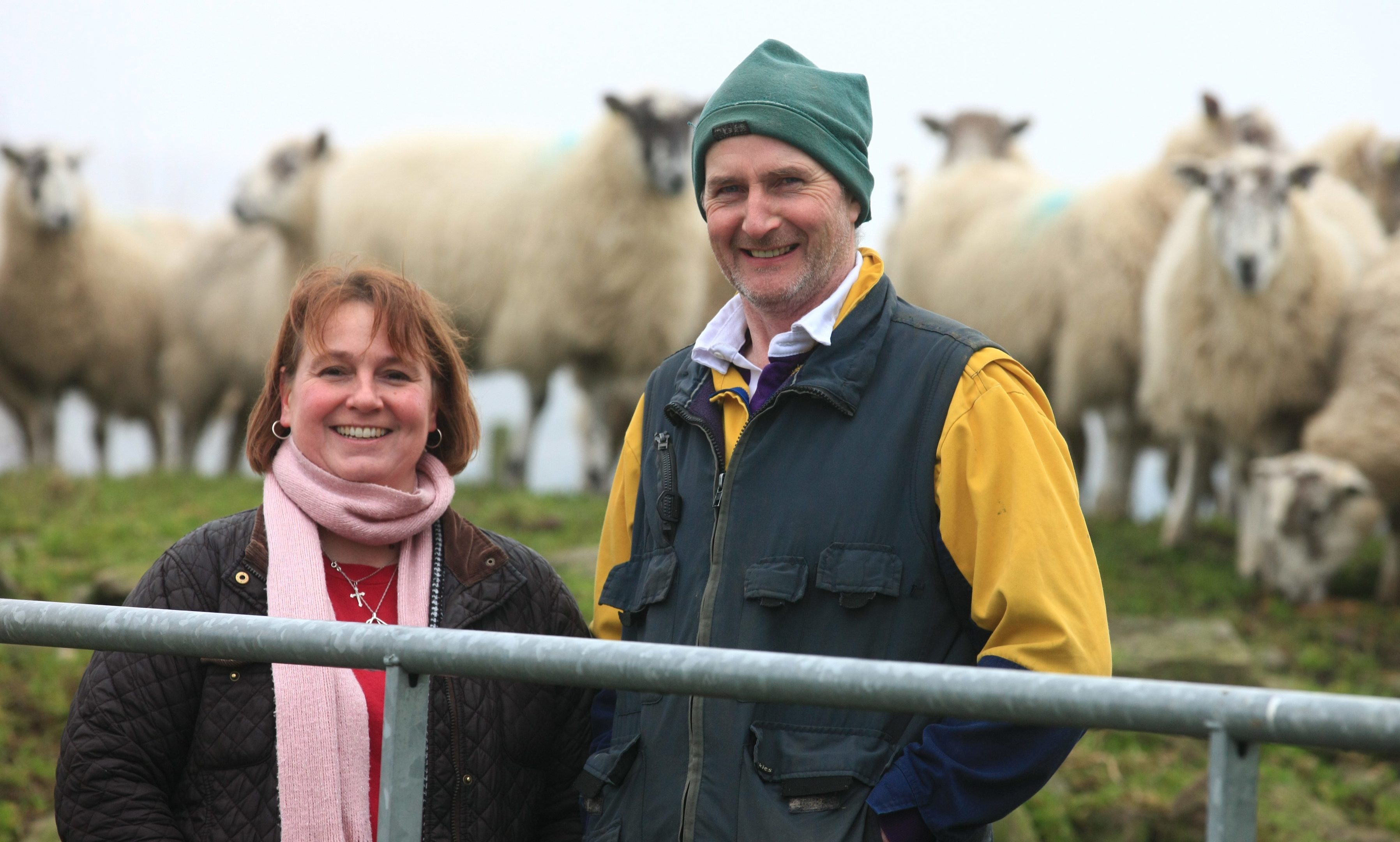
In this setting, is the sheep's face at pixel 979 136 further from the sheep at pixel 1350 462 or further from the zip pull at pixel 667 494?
the zip pull at pixel 667 494

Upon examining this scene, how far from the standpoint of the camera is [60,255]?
40.8 feet

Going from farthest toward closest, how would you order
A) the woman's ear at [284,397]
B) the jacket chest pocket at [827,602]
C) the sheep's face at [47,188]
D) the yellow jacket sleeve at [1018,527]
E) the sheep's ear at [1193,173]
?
the sheep's face at [47,188]
the sheep's ear at [1193,173]
the woman's ear at [284,397]
the jacket chest pocket at [827,602]
the yellow jacket sleeve at [1018,527]

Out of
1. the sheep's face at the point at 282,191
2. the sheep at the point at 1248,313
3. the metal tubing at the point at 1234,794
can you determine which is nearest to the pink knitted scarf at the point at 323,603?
the metal tubing at the point at 1234,794

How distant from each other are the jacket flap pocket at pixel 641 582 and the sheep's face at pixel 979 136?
11763 mm

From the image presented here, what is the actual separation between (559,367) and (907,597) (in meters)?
8.61

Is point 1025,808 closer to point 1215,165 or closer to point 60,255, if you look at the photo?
point 1215,165

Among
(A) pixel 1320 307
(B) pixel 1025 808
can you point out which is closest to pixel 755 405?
(B) pixel 1025 808

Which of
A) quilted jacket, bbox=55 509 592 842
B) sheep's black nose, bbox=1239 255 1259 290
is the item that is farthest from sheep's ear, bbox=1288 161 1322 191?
quilted jacket, bbox=55 509 592 842

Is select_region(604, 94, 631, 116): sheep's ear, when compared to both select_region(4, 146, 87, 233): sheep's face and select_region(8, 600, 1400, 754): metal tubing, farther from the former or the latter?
select_region(8, 600, 1400, 754): metal tubing

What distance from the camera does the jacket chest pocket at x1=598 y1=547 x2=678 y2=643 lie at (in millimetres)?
2262

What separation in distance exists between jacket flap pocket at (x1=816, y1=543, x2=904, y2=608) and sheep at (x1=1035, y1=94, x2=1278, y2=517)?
8.89 m

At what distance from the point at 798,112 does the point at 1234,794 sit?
1.37m

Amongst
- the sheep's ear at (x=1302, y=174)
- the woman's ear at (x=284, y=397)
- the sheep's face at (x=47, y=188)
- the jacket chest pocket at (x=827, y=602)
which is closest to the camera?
the jacket chest pocket at (x=827, y=602)

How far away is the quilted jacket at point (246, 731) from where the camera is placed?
2129 mm
